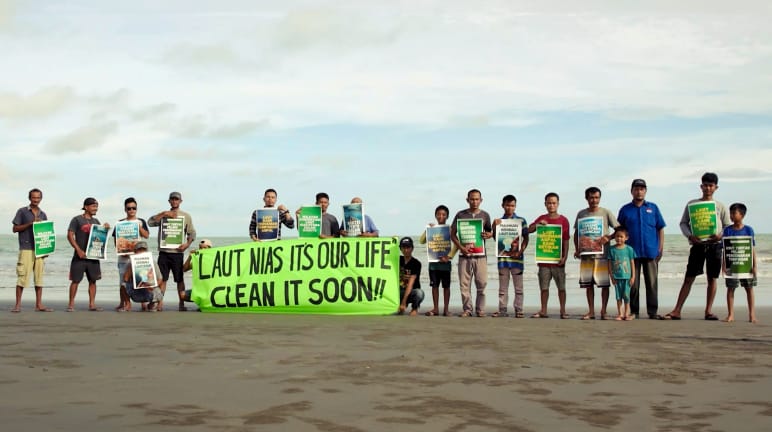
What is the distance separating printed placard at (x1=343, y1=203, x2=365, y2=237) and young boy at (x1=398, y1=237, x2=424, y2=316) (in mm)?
664

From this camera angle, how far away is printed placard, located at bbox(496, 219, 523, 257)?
11836mm

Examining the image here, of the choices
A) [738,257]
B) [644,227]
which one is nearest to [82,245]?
[644,227]

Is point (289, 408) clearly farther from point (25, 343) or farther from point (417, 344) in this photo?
point (25, 343)

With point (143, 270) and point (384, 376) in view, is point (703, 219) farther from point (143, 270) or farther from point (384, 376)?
point (143, 270)

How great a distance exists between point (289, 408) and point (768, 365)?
436cm

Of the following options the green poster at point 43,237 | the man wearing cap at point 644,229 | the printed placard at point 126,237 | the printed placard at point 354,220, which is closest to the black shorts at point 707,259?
the man wearing cap at point 644,229

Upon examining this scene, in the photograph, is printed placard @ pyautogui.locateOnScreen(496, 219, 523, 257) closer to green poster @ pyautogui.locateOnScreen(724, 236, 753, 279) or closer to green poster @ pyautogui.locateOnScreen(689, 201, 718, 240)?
green poster @ pyautogui.locateOnScreen(689, 201, 718, 240)

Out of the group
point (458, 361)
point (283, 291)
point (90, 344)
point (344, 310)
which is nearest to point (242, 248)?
point (283, 291)

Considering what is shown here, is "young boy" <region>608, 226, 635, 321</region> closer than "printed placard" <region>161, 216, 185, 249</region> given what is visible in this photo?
Yes

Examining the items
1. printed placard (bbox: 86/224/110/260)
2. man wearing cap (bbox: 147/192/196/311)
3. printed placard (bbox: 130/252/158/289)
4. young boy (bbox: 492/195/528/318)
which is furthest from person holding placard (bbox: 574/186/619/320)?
printed placard (bbox: 86/224/110/260)

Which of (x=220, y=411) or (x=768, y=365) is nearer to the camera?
(x=220, y=411)

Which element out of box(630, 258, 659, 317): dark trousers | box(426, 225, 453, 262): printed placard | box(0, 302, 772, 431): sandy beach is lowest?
box(0, 302, 772, 431): sandy beach

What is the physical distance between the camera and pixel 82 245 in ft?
42.0

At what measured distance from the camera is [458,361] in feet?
24.4
